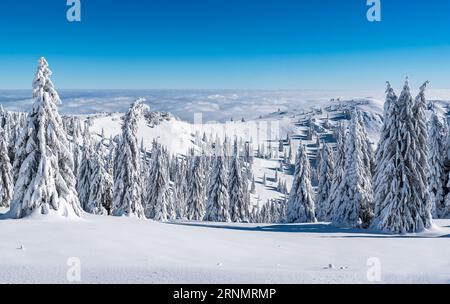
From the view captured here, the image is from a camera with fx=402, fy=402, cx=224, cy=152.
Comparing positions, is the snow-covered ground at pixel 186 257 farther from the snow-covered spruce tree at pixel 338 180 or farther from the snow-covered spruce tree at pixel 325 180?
the snow-covered spruce tree at pixel 325 180

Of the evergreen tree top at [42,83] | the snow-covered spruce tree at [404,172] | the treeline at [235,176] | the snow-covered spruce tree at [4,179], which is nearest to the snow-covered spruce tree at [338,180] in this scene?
the treeline at [235,176]

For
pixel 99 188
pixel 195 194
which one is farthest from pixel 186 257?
pixel 195 194

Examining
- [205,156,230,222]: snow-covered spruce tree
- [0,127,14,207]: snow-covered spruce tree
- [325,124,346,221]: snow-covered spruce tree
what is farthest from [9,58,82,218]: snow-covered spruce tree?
[205,156,230,222]: snow-covered spruce tree

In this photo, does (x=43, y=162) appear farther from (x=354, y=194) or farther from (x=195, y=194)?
(x=195, y=194)

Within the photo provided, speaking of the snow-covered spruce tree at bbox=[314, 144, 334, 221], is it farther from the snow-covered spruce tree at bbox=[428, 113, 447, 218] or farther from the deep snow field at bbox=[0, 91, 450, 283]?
the deep snow field at bbox=[0, 91, 450, 283]

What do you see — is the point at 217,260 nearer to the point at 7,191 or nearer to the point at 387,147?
the point at 387,147
